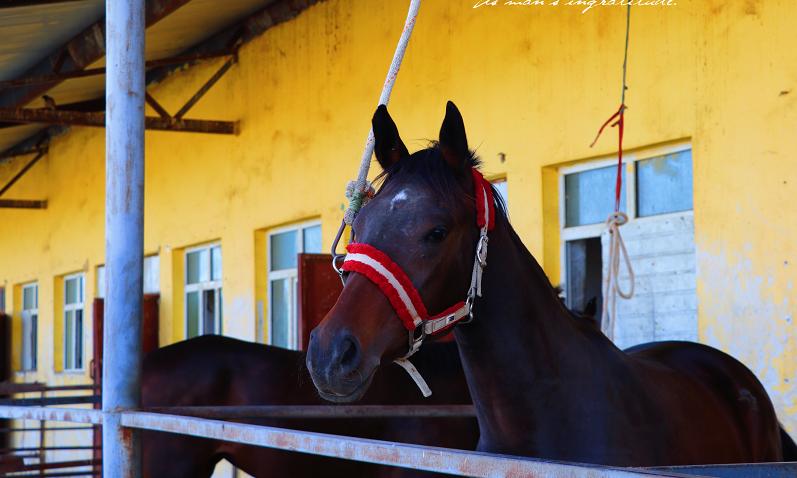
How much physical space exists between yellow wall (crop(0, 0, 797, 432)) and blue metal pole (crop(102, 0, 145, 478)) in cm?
152

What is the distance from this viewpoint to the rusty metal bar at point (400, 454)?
4.95ft

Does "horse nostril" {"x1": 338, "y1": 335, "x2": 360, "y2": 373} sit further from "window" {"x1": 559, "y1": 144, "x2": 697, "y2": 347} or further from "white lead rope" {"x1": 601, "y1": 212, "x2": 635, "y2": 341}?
"window" {"x1": 559, "y1": 144, "x2": 697, "y2": 347}

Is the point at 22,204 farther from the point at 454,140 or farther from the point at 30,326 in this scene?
the point at 454,140

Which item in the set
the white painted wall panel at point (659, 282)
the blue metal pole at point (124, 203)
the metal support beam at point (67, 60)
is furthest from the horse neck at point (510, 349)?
the metal support beam at point (67, 60)

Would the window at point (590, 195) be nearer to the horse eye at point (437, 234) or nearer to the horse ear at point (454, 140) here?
the horse ear at point (454, 140)

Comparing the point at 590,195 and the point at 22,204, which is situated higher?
the point at 22,204

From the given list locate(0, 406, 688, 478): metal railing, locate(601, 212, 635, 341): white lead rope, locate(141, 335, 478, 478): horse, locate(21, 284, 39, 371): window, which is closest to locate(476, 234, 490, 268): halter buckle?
locate(0, 406, 688, 478): metal railing

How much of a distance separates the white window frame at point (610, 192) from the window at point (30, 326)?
1078cm

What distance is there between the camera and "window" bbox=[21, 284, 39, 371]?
15180 millimetres

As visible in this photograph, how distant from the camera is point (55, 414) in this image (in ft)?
9.70

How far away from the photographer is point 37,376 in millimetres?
14625

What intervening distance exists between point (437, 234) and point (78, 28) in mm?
7089

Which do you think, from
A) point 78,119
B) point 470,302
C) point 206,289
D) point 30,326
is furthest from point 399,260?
point 30,326

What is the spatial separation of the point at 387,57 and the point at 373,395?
3.54 metres
